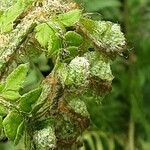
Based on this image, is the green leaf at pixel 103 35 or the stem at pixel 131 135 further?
the stem at pixel 131 135

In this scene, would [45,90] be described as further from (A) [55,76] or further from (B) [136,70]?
(B) [136,70]

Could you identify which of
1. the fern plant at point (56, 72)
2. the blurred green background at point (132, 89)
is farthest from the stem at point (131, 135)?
the fern plant at point (56, 72)

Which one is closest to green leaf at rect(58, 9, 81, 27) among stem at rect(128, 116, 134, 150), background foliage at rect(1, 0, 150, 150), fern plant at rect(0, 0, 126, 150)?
fern plant at rect(0, 0, 126, 150)

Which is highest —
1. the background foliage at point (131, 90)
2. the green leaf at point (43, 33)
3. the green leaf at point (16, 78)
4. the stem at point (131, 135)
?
the green leaf at point (43, 33)

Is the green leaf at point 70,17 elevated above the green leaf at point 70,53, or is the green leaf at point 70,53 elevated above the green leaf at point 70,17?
the green leaf at point 70,17

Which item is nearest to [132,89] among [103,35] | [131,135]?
[131,135]

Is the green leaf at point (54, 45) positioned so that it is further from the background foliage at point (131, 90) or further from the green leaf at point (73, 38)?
the background foliage at point (131, 90)

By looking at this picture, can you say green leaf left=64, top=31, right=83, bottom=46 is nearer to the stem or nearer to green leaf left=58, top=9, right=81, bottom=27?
green leaf left=58, top=9, right=81, bottom=27
